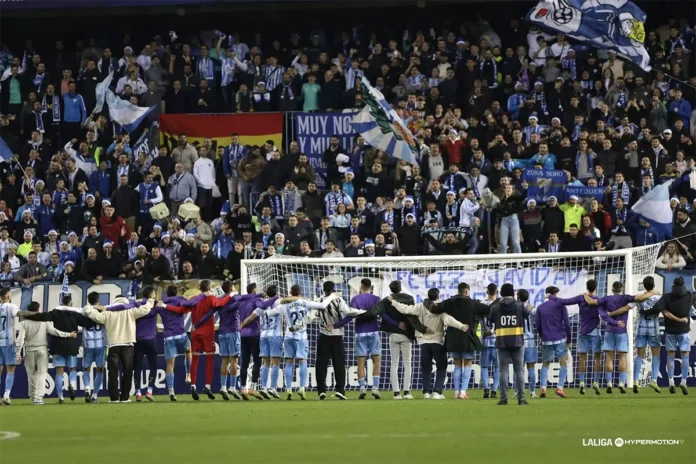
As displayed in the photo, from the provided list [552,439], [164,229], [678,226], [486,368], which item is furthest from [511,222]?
[552,439]

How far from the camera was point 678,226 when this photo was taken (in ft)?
92.5

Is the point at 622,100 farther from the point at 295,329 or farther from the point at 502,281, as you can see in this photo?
the point at 295,329

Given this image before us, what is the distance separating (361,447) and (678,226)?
613 inches

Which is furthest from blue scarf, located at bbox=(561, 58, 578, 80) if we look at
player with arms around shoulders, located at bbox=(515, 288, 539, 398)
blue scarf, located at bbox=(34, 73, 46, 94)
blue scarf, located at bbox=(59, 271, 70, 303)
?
blue scarf, located at bbox=(34, 73, 46, 94)

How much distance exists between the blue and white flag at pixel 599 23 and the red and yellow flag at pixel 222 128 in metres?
7.76

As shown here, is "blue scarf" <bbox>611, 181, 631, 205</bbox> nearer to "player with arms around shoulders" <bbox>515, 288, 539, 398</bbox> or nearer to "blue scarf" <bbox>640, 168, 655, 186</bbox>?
"blue scarf" <bbox>640, 168, 655, 186</bbox>

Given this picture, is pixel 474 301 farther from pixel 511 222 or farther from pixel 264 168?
pixel 264 168

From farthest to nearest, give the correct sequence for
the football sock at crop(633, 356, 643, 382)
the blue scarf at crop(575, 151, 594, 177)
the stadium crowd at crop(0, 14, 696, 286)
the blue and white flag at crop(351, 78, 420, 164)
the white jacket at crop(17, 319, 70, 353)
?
the blue scarf at crop(575, 151, 594, 177) → the blue and white flag at crop(351, 78, 420, 164) → the stadium crowd at crop(0, 14, 696, 286) → the white jacket at crop(17, 319, 70, 353) → the football sock at crop(633, 356, 643, 382)

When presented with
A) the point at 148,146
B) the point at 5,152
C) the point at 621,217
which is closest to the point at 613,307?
the point at 621,217

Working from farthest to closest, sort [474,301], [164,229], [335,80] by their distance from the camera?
[335,80] → [164,229] → [474,301]

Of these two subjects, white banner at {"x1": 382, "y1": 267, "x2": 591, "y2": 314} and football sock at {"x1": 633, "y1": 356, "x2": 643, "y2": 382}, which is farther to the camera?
white banner at {"x1": 382, "y1": 267, "x2": 591, "y2": 314}

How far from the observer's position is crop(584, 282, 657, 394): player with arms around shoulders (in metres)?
23.4

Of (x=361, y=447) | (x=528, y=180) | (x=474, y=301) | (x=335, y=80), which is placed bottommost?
(x=361, y=447)

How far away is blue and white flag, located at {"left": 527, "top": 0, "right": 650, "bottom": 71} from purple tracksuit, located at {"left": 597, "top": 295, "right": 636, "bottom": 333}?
688 centimetres
